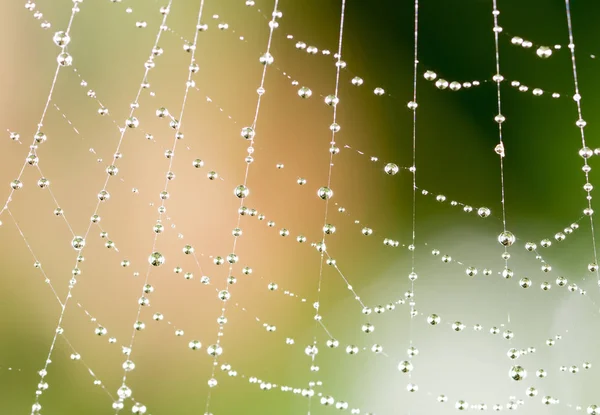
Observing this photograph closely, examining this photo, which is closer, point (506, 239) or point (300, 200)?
point (506, 239)

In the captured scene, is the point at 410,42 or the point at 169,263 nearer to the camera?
the point at 169,263

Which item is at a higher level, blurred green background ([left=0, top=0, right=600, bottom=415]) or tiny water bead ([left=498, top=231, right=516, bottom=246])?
blurred green background ([left=0, top=0, right=600, bottom=415])

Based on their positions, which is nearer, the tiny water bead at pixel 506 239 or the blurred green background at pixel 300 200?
the tiny water bead at pixel 506 239

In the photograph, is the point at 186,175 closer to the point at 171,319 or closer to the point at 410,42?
the point at 171,319

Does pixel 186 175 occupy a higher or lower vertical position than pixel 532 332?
higher

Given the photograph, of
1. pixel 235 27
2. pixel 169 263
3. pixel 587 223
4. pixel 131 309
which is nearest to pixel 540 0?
pixel 587 223

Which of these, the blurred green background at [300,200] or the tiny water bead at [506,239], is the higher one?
the blurred green background at [300,200]

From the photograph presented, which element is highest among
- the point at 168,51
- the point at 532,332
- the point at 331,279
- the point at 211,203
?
the point at 168,51

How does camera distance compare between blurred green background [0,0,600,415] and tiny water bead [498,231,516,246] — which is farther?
blurred green background [0,0,600,415]
